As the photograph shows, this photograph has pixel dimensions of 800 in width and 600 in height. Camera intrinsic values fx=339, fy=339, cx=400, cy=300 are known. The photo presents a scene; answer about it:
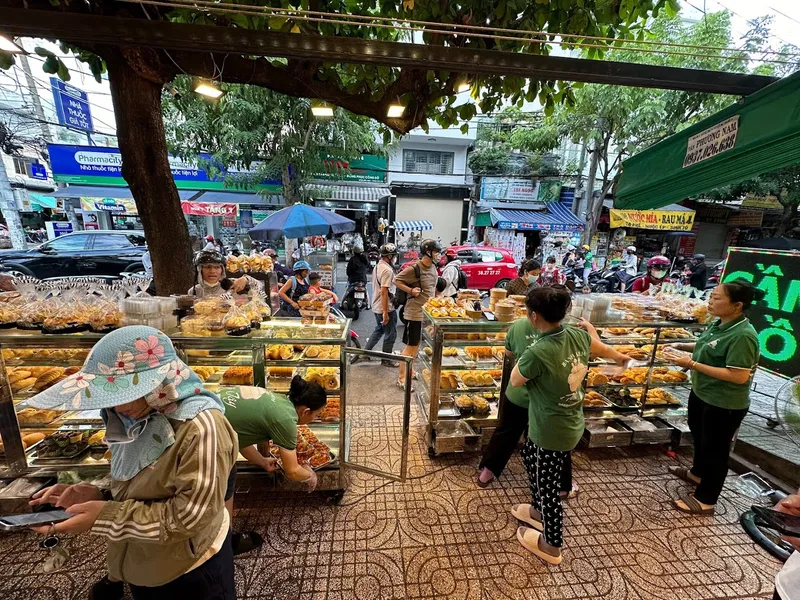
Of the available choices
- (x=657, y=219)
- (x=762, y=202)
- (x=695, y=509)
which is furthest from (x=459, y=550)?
(x=762, y=202)

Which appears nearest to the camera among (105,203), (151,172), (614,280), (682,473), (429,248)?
(151,172)

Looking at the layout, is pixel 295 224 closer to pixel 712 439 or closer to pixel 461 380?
pixel 461 380

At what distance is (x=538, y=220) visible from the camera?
16.5m

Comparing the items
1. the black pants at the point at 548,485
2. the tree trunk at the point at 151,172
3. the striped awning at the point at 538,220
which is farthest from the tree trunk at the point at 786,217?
the tree trunk at the point at 151,172

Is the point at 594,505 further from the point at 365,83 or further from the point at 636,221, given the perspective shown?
the point at 636,221

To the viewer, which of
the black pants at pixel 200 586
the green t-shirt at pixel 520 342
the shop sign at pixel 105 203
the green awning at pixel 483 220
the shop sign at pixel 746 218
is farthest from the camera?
the green awning at pixel 483 220

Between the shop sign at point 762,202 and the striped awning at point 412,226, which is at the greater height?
the shop sign at point 762,202

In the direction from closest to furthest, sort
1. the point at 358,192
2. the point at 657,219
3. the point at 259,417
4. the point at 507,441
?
the point at 259,417 → the point at 507,441 → the point at 657,219 → the point at 358,192

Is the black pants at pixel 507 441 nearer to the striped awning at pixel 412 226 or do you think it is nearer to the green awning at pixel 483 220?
the green awning at pixel 483 220

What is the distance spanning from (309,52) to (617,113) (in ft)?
39.2

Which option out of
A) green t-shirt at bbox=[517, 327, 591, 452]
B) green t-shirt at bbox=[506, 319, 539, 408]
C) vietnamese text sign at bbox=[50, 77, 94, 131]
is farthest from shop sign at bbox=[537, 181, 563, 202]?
vietnamese text sign at bbox=[50, 77, 94, 131]

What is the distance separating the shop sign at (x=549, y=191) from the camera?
17.5 metres

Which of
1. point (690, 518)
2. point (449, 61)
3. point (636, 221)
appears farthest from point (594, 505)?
point (636, 221)

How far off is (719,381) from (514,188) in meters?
17.1
